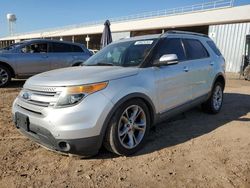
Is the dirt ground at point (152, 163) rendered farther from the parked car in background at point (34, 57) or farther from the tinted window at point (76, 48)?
the tinted window at point (76, 48)

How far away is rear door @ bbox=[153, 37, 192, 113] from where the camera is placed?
439cm

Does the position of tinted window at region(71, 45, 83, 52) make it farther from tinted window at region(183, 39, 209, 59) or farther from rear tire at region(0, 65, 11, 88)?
tinted window at region(183, 39, 209, 59)

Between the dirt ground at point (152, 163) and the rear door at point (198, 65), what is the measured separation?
825mm

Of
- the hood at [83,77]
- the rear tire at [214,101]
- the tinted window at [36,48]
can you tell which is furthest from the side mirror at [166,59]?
the tinted window at [36,48]

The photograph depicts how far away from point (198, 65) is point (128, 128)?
7.40ft

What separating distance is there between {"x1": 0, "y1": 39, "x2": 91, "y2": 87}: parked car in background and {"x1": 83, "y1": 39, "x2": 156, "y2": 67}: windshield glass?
5428 millimetres

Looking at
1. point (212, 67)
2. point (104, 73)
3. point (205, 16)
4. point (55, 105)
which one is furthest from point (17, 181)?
point (205, 16)

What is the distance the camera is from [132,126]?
13.2 ft

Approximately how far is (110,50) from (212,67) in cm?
227

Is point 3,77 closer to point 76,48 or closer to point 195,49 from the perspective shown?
point 76,48

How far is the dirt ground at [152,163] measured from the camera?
3.32 m

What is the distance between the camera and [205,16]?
23859 millimetres

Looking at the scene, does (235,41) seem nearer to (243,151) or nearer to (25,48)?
(25,48)

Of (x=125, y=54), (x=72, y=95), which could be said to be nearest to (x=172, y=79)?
(x=125, y=54)
